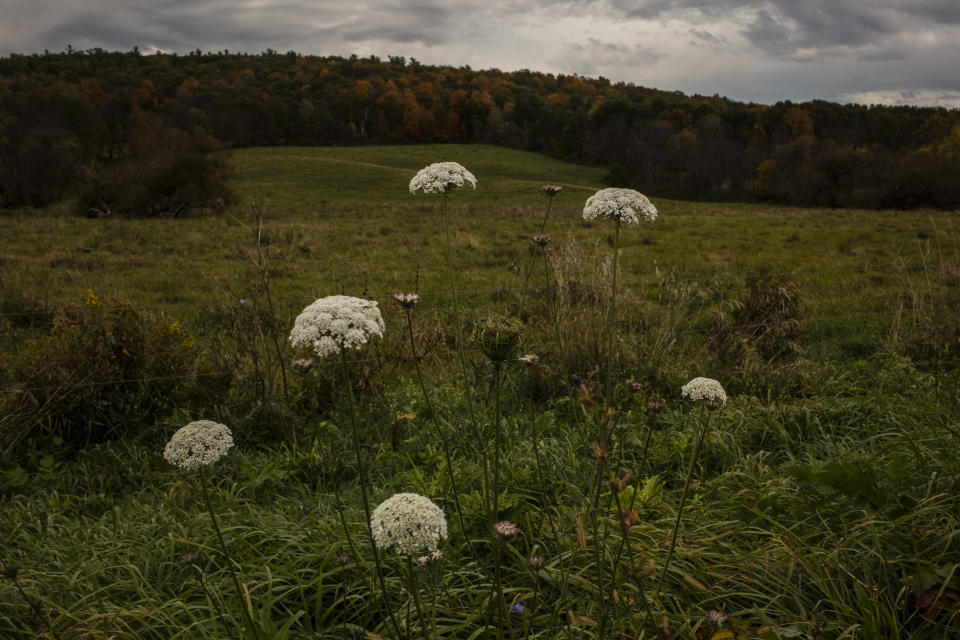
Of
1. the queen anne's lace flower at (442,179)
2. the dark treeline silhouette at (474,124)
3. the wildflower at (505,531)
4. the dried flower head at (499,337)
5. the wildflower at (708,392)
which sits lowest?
the wildflower at (505,531)

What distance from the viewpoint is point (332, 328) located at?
2016mm

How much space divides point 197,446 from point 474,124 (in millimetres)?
83728

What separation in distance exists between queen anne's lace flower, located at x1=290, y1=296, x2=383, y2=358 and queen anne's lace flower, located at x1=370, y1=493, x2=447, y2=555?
584 mm

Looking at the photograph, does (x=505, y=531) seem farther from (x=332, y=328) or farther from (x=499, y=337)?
(x=332, y=328)

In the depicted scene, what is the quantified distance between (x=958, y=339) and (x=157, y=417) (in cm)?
928

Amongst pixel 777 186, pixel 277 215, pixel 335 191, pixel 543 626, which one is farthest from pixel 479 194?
pixel 543 626

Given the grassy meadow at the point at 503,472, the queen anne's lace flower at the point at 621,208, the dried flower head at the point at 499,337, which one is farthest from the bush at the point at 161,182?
the dried flower head at the point at 499,337

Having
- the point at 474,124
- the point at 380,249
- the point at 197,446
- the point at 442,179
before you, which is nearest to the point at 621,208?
the point at 442,179

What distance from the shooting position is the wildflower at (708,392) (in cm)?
222

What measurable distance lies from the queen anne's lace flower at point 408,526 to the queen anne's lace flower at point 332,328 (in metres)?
0.58

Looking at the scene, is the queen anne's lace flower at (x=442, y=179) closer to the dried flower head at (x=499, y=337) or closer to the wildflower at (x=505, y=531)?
the dried flower head at (x=499, y=337)

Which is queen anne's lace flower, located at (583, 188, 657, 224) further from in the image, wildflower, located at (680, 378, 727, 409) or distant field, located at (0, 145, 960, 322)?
distant field, located at (0, 145, 960, 322)

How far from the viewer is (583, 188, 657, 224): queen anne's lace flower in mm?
2754

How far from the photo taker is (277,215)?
27281 mm
